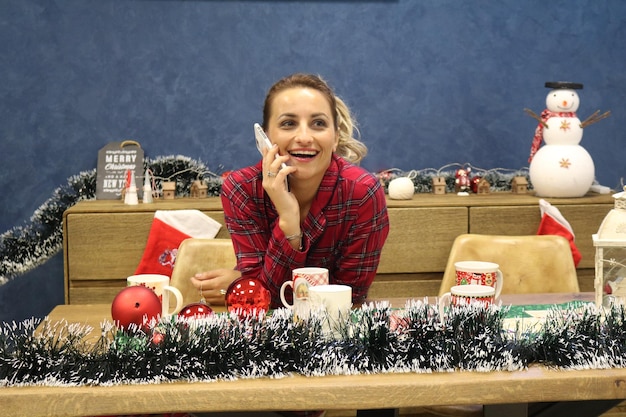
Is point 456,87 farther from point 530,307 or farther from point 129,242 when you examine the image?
point 530,307

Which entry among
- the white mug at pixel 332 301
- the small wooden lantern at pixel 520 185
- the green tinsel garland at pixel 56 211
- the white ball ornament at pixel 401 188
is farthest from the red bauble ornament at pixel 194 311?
the small wooden lantern at pixel 520 185

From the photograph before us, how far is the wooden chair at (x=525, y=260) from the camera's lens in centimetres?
258

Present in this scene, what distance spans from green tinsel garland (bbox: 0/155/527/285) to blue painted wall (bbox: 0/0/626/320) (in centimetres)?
5

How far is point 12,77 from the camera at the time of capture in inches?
152

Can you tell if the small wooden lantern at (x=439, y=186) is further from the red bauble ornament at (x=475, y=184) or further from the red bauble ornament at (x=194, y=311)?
the red bauble ornament at (x=194, y=311)

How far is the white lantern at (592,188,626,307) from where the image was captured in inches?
73.3

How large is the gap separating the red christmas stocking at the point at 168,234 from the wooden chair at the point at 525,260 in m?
1.27

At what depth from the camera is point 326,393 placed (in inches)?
56.7

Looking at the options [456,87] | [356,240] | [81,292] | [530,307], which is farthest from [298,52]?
[530,307]

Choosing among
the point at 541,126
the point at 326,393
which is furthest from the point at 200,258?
the point at 541,126

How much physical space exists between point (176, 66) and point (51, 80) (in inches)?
23.1

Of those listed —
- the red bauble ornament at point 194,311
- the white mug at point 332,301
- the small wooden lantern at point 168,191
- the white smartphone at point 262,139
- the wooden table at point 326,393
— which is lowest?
the wooden table at point 326,393

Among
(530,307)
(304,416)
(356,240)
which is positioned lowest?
(304,416)

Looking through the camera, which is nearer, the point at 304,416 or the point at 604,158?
the point at 304,416
